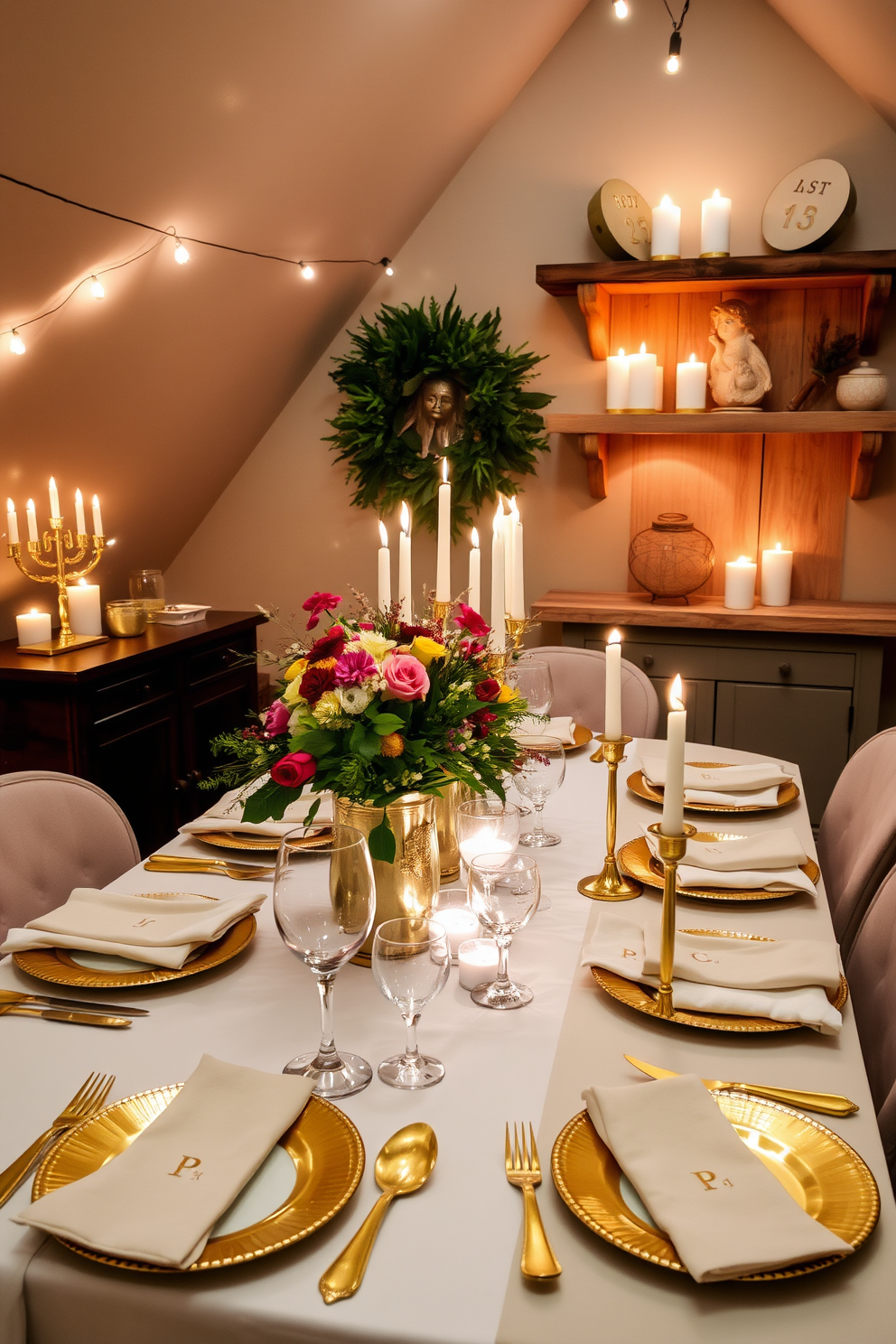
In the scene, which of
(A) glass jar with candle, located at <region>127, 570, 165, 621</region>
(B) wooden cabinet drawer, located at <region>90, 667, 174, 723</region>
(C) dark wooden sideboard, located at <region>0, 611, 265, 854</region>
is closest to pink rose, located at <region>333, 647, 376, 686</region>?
(C) dark wooden sideboard, located at <region>0, 611, 265, 854</region>

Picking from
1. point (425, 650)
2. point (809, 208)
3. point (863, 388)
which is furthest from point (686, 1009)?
point (809, 208)

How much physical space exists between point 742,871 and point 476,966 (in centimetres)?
46

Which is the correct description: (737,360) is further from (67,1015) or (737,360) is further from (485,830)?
(67,1015)

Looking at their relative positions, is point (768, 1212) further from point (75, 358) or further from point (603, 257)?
point (603, 257)

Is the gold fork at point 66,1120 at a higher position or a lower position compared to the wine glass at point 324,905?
lower

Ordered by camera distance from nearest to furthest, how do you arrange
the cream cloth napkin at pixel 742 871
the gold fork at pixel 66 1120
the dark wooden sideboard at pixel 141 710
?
the gold fork at pixel 66 1120 → the cream cloth napkin at pixel 742 871 → the dark wooden sideboard at pixel 141 710

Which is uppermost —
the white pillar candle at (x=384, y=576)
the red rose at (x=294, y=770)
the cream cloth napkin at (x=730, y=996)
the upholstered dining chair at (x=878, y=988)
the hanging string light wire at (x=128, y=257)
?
the hanging string light wire at (x=128, y=257)

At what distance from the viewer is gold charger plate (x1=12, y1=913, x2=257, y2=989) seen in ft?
3.60

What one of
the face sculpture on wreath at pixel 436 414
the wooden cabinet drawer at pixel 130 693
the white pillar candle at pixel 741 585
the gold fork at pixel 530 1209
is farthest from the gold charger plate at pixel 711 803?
the face sculpture on wreath at pixel 436 414

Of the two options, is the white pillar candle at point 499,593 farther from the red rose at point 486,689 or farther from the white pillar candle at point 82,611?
the white pillar candle at point 82,611

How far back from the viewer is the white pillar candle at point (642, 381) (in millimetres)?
3104

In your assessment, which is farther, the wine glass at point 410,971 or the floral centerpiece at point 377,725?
the floral centerpiece at point 377,725

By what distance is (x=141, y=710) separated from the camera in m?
2.75

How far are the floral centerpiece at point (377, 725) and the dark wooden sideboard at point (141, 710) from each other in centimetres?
87
